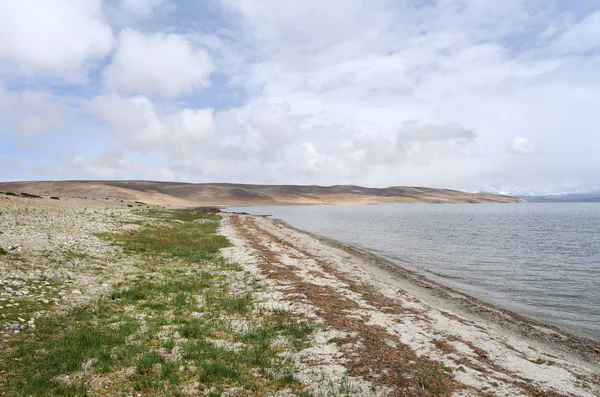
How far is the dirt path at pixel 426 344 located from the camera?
9.70 m

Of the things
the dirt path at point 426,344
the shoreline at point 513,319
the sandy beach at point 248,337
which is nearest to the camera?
the sandy beach at point 248,337

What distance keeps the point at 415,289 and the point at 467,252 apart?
981 inches

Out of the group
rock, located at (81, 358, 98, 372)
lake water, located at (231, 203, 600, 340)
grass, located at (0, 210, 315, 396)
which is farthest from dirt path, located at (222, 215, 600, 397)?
rock, located at (81, 358, 98, 372)

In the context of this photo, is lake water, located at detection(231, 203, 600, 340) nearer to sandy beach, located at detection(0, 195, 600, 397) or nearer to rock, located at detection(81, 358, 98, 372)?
sandy beach, located at detection(0, 195, 600, 397)

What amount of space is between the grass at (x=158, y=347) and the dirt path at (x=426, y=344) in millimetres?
1530

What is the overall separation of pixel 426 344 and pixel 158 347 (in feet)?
28.7

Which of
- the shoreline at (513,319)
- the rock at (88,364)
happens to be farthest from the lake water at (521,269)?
the rock at (88,364)

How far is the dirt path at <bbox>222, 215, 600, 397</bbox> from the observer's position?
9.70 meters

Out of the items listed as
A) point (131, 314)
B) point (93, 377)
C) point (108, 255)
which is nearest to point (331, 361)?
point (93, 377)

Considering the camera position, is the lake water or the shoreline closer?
the shoreline

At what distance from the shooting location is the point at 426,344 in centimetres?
1265

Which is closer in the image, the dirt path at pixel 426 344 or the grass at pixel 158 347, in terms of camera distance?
the grass at pixel 158 347

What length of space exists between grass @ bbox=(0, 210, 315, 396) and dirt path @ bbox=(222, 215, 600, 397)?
5.02ft

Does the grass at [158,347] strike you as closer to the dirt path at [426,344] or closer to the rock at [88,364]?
the rock at [88,364]
